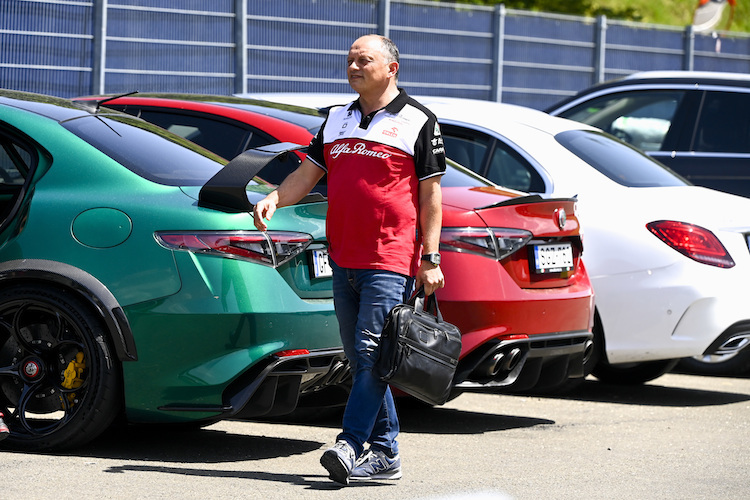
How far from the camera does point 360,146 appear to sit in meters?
4.93

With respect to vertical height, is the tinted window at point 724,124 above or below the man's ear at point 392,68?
below

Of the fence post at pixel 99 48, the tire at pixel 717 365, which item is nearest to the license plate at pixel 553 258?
the tire at pixel 717 365

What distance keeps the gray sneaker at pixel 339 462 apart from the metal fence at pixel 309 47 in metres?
8.04

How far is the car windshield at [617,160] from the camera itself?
7.43 m

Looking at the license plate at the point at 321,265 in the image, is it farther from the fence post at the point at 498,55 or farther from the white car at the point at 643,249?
the fence post at the point at 498,55

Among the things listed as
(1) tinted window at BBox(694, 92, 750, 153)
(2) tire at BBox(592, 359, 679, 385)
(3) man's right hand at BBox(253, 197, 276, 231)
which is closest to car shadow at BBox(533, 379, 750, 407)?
(2) tire at BBox(592, 359, 679, 385)

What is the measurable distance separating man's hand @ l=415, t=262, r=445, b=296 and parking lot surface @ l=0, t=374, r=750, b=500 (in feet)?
2.49

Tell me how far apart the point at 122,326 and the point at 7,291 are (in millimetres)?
544

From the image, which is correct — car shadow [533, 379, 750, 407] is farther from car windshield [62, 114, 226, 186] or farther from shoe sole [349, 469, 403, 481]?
car windshield [62, 114, 226, 186]

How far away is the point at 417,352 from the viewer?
4.84 m

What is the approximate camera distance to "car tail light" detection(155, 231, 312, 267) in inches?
197

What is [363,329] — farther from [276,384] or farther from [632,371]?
[632,371]

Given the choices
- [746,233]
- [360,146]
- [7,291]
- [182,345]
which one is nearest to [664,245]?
[746,233]

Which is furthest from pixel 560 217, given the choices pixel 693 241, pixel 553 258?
pixel 693 241
